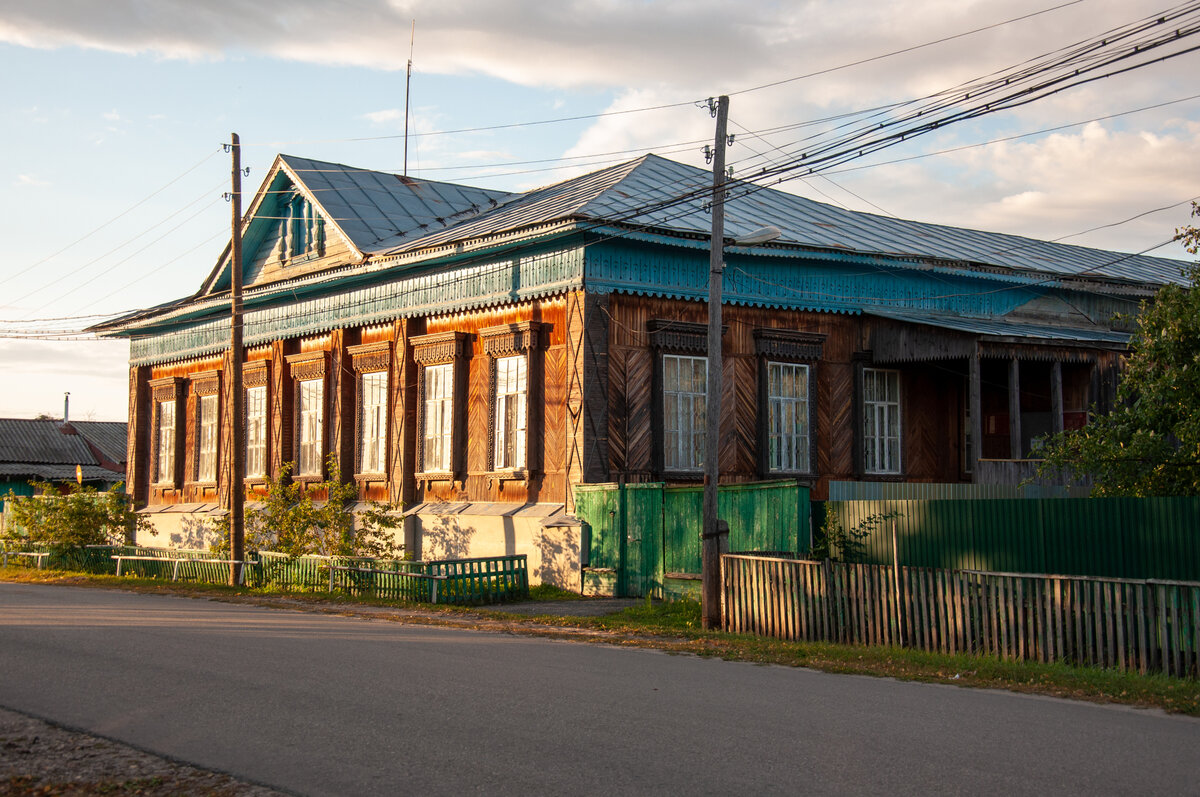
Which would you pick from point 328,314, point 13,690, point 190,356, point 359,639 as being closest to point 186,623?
point 359,639

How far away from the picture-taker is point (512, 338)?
75.1ft

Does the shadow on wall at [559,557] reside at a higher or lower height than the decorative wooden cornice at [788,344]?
lower

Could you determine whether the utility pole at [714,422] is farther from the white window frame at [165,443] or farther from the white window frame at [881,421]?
the white window frame at [165,443]

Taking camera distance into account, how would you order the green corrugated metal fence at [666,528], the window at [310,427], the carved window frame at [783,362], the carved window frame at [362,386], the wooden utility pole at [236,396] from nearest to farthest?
the green corrugated metal fence at [666,528], the carved window frame at [783,362], the wooden utility pole at [236,396], the carved window frame at [362,386], the window at [310,427]

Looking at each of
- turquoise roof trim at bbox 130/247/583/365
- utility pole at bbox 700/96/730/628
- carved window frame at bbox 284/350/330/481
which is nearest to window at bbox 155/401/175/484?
turquoise roof trim at bbox 130/247/583/365

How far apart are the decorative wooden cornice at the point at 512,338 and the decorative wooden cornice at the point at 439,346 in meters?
0.59

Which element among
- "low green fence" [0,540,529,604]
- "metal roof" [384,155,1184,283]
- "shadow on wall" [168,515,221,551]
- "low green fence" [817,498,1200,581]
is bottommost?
"low green fence" [0,540,529,604]

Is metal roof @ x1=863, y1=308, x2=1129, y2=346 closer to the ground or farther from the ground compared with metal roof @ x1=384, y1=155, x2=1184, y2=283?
closer to the ground

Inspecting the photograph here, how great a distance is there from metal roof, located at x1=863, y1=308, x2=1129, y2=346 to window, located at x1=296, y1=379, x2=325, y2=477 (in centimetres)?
1324

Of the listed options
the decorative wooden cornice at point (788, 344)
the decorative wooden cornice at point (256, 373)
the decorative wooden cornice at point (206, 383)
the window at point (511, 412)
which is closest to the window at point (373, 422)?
the window at point (511, 412)

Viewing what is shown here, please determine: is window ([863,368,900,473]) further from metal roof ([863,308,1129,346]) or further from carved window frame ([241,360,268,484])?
carved window frame ([241,360,268,484])

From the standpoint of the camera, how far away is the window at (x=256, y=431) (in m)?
30.8

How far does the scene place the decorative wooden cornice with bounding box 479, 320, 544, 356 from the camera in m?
22.3

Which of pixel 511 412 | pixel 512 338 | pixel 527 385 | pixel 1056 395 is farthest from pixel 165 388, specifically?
pixel 1056 395
